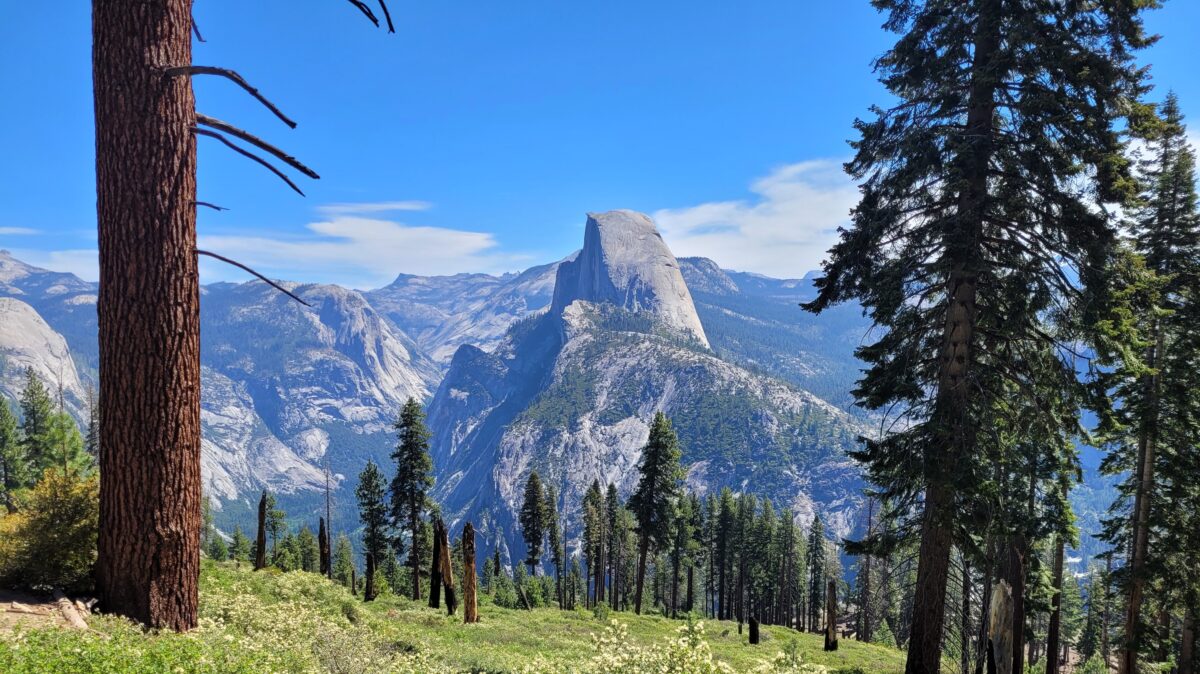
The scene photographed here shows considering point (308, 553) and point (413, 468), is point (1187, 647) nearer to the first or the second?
point (413, 468)

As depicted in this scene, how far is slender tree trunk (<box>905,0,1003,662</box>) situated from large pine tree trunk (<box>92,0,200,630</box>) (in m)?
10.8

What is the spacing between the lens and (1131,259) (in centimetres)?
953

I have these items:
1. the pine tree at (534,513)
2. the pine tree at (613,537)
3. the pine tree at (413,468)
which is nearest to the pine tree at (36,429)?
the pine tree at (413,468)

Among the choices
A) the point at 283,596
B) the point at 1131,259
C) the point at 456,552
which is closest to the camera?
the point at 1131,259

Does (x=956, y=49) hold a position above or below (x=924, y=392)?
above

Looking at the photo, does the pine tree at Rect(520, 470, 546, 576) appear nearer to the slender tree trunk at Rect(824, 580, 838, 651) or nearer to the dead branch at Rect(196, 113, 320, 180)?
the slender tree trunk at Rect(824, 580, 838, 651)

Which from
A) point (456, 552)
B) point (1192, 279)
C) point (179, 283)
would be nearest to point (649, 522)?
point (1192, 279)

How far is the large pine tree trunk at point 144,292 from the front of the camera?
16.1 feet

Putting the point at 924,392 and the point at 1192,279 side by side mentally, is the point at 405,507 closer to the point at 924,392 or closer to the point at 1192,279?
the point at 924,392

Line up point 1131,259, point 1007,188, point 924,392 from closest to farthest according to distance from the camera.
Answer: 1. point 1131,259
2. point 1007,188
3. point 924,392

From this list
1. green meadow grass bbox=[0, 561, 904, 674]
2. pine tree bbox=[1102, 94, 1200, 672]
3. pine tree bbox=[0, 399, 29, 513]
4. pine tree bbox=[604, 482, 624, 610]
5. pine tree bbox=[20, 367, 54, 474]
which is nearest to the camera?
green meadow grass bbox=[0, 561, 904, 674]

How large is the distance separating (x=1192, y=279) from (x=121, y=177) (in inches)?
952

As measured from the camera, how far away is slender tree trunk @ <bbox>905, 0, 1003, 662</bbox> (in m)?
10.2

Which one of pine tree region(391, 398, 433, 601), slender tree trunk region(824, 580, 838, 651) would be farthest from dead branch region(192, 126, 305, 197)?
pine tree region(391, 398, 433, 601)
